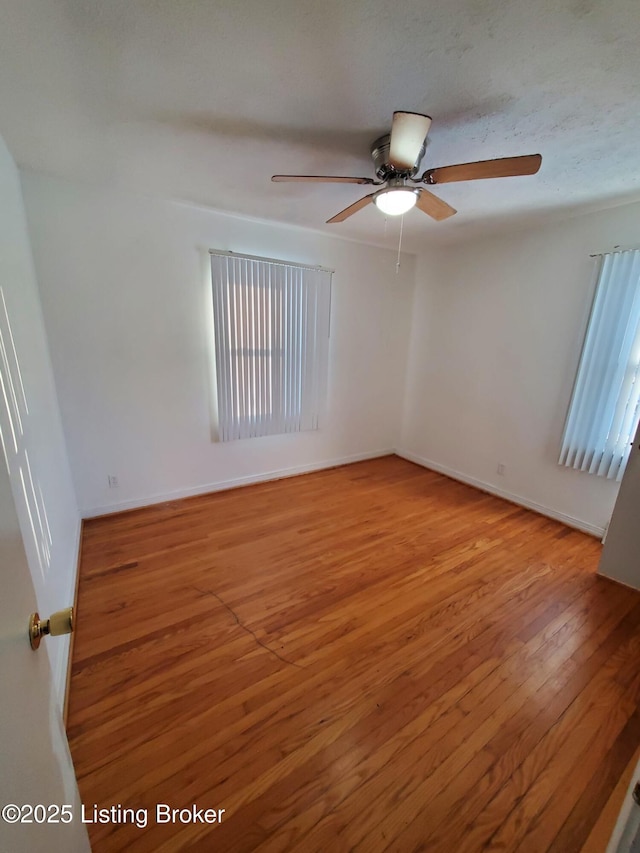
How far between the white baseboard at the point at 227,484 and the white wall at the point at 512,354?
95cm

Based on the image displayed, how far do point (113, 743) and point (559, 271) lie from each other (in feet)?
13.2

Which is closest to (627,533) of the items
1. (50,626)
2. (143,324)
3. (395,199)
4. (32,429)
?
(395,199)

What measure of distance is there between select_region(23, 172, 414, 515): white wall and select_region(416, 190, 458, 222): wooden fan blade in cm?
159

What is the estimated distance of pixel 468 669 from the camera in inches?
63.9

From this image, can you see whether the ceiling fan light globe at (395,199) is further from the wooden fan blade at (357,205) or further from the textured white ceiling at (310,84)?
the textured white ceiling at (310,84)

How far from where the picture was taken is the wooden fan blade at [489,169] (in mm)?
1386

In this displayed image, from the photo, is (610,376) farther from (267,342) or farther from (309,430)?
(267,342)

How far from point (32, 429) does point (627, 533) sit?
11.4ft

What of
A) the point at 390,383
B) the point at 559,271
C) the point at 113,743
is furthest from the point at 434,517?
the point at 113,743

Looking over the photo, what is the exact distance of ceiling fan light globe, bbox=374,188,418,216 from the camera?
1689 mm

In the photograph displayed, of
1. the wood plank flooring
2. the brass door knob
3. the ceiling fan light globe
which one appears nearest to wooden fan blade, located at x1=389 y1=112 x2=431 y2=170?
the ceiling fan light globe

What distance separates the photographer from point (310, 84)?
4.40 feet

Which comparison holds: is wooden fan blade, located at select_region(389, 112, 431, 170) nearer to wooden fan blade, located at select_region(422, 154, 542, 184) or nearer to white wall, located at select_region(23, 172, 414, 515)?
wooden fan blade, located at select_region(422, 154, 542, 184)

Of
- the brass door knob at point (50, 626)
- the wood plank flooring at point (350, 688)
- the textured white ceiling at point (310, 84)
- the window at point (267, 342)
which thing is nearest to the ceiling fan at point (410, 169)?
the textured white ceiling at point (310, 84)
